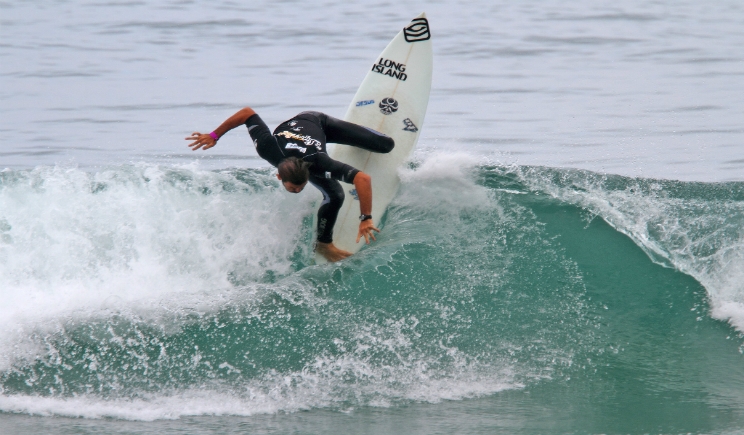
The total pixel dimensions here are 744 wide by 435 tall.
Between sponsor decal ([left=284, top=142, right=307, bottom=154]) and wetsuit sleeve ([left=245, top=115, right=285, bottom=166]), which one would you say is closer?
Result: sponsor decal ([left=284, top=142, right=307, bottom=154])

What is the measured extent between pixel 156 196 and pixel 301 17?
16934mm

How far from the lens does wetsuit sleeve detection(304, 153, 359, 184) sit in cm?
596

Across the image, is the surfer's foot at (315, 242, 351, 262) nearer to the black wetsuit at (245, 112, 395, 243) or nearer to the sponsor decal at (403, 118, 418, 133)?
the black wetsuit at (245, 112, 395, 243)

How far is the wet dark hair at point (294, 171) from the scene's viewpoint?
5.63 meters

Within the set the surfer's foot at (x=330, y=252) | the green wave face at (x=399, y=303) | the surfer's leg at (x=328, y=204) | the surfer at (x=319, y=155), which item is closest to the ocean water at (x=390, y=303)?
the green wave face at (x=399, y=303)

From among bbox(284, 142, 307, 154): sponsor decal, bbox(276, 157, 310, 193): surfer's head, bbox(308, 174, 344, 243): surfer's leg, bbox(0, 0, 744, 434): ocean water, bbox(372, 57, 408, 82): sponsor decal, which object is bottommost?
bbox(0, 0, 744, 434): ocean water

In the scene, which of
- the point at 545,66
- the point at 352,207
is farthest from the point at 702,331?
the point at 545,66

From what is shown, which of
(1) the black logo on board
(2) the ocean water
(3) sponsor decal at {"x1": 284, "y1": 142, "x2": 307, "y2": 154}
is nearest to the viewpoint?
(2) the ocean water

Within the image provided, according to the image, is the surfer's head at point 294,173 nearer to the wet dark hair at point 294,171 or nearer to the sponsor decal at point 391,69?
the wet dark hair at point 294,171

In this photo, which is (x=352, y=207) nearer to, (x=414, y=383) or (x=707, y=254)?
(x=414, y=383)

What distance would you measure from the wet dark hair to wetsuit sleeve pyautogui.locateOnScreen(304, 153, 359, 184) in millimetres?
352

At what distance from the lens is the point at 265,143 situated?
6324 millimetres

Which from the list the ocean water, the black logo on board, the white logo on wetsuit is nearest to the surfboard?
the black logo on board

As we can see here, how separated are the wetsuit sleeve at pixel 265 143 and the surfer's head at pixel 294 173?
0.59 meters
